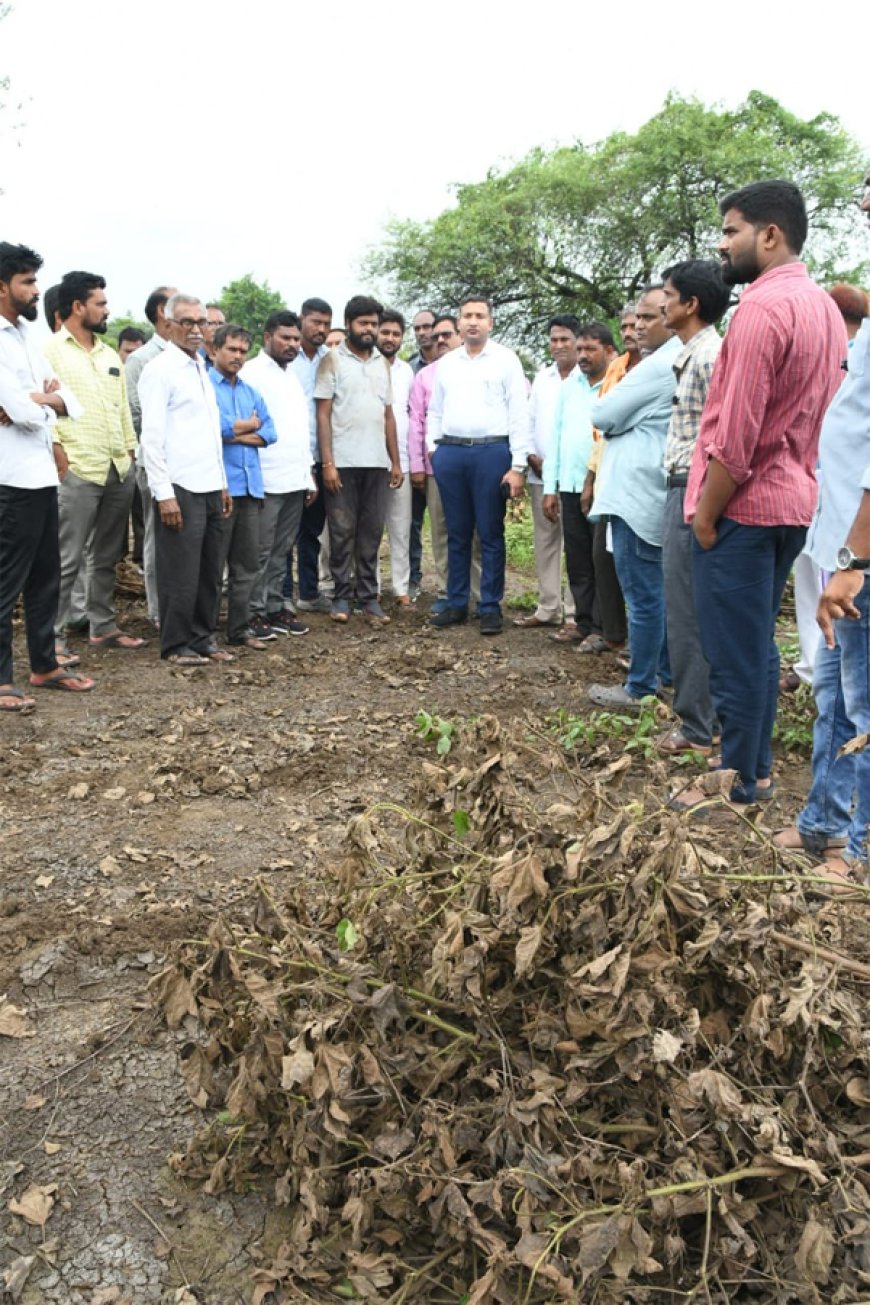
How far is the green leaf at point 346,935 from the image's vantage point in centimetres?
221

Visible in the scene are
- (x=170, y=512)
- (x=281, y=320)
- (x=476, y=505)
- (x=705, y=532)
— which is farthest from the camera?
(x=476, y=505)

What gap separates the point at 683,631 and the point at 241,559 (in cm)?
336

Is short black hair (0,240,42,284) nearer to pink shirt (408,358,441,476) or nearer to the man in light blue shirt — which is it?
the man in light blue shirt

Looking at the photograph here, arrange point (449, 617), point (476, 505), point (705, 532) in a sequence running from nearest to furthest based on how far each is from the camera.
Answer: point (705, 532)
point (476, 505)
point (449, 617)

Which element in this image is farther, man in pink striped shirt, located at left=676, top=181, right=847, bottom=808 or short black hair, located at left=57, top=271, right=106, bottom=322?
→ short black hair, located at left=57, top=271, right=106, bottom=322

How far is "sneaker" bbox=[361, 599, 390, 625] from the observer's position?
7652 mm

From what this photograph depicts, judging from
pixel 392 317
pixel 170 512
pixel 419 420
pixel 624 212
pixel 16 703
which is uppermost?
pixel 624 212

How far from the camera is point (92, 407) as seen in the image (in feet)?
21.2

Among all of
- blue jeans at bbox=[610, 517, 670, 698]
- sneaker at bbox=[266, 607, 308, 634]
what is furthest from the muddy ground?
blue jeans at bbox=[610, 517, 670, 698]

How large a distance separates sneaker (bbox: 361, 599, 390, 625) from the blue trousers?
2.06 feet

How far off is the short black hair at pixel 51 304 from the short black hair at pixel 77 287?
7.6 inches

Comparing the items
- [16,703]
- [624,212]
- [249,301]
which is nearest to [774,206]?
[16,703]

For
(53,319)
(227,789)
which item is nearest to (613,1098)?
(227,789)

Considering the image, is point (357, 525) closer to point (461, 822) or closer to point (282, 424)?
point (282, 424)
